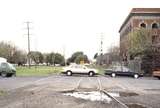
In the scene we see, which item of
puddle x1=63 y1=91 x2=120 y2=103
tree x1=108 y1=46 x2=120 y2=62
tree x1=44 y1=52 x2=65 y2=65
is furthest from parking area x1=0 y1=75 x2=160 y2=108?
tree x1=44 y1=52 x2=65 y2=65

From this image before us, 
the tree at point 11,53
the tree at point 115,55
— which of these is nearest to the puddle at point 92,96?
the tree at point 115,55

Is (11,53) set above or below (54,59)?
above

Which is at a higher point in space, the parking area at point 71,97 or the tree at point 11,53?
the tree at point 11,53

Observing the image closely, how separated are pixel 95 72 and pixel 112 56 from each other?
5751cm

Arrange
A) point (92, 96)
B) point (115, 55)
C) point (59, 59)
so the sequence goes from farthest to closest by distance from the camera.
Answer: point (59, 59) < point (115, 55) < point (92, 96)

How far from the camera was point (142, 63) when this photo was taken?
203ft

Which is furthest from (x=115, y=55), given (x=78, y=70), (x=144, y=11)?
(x=78, y=70)

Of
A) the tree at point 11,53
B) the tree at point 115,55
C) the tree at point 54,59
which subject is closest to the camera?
the tree at point 115,55

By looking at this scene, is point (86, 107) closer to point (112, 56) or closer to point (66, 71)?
point (66, 71)

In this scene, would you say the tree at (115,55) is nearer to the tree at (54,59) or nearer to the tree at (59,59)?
the tree at (54,59)

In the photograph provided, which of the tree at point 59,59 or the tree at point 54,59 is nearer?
the tree at point 59,59

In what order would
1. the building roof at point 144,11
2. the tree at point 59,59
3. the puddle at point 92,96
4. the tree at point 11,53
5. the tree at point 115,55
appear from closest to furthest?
the puddle at point 92,96, the building roof at point 144,11, the tree at point 115,55, the tree at point 11,53, the tree at point 59,59

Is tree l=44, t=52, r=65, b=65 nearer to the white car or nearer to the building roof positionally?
the building roof

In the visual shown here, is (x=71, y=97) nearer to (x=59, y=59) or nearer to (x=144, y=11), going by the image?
(x=144, y=11)
